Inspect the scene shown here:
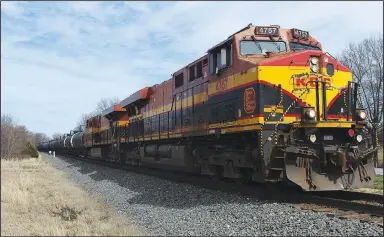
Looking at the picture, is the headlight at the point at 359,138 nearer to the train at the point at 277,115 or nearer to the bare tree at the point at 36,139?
the train at the point at 277,115

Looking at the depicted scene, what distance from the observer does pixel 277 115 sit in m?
8.66

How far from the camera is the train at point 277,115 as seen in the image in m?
8.26

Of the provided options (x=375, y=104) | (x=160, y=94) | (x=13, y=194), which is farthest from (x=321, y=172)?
(x=375, y=104)

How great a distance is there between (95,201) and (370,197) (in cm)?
643

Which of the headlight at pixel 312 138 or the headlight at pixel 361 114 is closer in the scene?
the headlight at pixel 312 138

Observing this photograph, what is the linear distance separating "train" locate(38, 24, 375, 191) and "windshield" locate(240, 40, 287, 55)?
1.0 inches

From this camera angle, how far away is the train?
8.26 meters

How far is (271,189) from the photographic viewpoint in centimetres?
952

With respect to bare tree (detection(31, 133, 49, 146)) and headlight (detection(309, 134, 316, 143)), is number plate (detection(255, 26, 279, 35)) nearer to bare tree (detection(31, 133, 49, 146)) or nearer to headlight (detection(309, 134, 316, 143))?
headlight (detection(309, 134, 316, 143))

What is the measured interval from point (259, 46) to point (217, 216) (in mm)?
4450

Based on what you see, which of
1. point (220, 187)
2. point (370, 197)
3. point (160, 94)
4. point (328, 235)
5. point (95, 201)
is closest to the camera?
point (328, 235)

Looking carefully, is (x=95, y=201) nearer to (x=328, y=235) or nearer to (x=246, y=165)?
(x=246, y=165)

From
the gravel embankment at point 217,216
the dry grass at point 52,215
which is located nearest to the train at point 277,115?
the gravel embankment at point 217,216

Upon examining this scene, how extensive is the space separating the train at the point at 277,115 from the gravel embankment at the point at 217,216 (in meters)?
0.86
